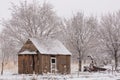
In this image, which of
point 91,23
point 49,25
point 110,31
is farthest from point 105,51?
point 49,25

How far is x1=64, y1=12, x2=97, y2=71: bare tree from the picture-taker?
54.4m

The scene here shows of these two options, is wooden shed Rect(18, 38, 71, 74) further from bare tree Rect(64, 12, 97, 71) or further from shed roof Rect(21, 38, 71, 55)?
bare tree Rect(64, 12, 97, 71)

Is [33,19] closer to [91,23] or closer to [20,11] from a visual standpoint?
[20,11]

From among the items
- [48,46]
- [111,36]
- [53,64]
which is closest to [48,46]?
[48,46]

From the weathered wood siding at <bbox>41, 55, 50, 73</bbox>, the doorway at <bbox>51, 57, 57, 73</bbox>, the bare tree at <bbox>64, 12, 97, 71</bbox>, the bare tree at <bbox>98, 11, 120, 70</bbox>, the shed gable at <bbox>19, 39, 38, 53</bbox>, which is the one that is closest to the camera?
the weathered wood siding at <bbox>41, 55, 50, 73</bbox>

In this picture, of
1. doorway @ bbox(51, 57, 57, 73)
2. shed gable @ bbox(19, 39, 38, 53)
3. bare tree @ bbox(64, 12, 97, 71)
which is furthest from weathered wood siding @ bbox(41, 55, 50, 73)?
bare tree @ bbox(64, 12, 97, 71)

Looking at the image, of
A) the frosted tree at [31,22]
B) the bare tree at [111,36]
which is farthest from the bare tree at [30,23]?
the bare tree at [111,36]

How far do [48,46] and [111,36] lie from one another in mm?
12691

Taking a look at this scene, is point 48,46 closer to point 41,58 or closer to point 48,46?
point 48,46

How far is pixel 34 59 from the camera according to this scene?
42.4 meters

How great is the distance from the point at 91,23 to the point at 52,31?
23.7 feet

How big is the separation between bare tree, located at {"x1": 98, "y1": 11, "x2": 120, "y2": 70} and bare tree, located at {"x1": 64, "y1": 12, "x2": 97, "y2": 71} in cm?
201

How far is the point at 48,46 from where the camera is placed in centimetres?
4447

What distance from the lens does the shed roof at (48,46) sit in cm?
4266
